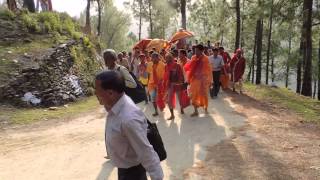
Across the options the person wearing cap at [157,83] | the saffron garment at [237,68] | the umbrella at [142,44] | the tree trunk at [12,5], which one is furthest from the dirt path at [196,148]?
the tree trunk at [12,5]

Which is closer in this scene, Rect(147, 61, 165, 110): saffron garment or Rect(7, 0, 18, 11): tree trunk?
Rect(147, 61, 165, 110): saffron garment

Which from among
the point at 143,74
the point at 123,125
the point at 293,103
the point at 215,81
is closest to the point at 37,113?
the point at 143,74

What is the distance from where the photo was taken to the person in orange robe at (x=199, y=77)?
36.3 feet

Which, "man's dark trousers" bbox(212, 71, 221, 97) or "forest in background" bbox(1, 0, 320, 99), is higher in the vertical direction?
"forest in background" bbox(1, 0, 320, 99)

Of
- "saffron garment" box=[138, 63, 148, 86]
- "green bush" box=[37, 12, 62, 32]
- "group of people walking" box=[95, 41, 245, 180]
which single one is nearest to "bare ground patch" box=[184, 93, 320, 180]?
"group of people walking" box=[95, 41, 245, 180]

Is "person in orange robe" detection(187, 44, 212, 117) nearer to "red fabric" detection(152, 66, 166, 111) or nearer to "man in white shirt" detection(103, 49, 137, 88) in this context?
"red fabric" detection(152, 66, 166, 111)

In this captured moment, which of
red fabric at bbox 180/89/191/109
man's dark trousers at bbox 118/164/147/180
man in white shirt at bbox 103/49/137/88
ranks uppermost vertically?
man in white shirt at bbox 103/49/137/88

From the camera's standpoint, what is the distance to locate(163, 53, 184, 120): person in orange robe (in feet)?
35.9

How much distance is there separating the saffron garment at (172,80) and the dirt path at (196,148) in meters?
0.60

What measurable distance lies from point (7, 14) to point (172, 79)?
10135 mm

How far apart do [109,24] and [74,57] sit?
43353 millimetres

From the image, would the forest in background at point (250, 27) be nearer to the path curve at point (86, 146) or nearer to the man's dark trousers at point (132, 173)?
the path curve at point (86, 146)

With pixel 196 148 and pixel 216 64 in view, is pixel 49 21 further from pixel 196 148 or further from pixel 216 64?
pixel 196 148

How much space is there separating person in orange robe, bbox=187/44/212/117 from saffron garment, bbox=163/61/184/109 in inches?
12.6
